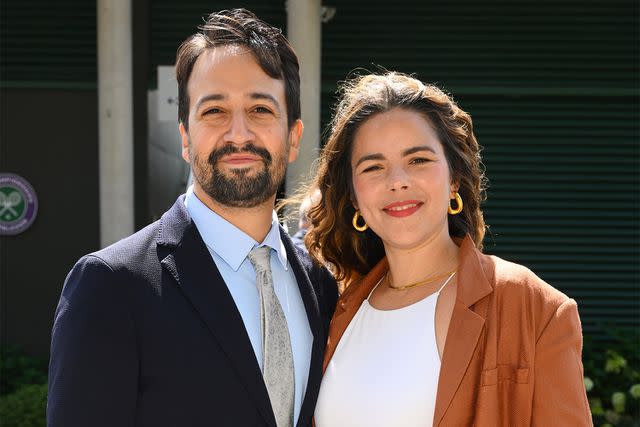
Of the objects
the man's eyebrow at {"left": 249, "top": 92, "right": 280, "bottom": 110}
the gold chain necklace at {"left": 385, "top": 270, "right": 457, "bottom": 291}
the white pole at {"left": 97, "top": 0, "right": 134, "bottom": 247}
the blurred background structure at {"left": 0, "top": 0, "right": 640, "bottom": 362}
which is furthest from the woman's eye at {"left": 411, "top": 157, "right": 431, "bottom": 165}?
the blurred background structure at {"left": 0, "top": 0, "right": 640, "bottom": 362}

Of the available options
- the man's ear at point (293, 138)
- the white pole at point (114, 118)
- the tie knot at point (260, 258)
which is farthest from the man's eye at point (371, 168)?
the white pole at point (114, 118)

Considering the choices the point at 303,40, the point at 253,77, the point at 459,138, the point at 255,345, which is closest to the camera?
the point at 255,345

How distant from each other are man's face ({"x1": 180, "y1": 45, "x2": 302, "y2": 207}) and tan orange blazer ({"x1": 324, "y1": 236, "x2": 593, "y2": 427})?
0.76 meters

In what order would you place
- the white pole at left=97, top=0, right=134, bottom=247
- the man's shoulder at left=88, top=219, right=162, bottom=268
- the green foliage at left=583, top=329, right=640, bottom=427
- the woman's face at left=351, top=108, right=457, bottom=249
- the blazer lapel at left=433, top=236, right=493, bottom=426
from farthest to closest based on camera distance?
1. the white pole at left=97, top=0, right=134, bottom=247
2. the green foliage at left=583, top=329, right=640, bottom=427
3. the woman's face at left=351, top=108, right=457, bottom=249
4. the blazer lapel at left=433, top=236, right=493, bottom=426
5. the man's shoulder at left=88, top=219, right=162, bottom=268

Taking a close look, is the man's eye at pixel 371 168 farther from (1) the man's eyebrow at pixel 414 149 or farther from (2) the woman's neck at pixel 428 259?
(2) the woman's neck at pixel 428 259

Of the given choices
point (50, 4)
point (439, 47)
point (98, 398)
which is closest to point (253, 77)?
point (98, 398)

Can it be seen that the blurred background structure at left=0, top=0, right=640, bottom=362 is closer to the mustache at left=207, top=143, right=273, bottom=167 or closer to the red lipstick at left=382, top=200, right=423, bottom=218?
the red lipstick at left=382, top=200, right=423, bottom=218

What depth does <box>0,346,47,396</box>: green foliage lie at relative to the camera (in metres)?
6.85

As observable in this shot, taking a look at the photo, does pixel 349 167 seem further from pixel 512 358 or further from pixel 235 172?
pixel 512 358

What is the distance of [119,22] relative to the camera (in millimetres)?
6977

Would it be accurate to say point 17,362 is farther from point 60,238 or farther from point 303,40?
point 303,40

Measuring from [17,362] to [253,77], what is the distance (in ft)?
16.8

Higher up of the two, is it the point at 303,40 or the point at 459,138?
the point at 303,40

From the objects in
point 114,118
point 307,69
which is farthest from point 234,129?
point 114,118
